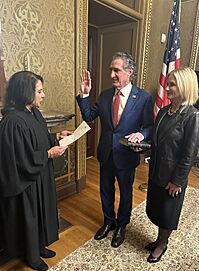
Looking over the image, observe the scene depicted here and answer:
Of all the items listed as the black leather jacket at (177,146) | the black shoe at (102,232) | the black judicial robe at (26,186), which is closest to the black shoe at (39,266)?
the black judicial robe at (26,186)

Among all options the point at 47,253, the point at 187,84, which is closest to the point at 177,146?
the point at 187,84

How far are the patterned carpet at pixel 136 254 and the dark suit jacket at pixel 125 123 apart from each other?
69cm

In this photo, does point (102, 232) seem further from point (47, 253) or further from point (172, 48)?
point (172, 48)

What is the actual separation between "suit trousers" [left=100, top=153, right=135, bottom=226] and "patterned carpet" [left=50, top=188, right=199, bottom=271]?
206mm

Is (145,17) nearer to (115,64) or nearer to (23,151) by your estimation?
(115,64)

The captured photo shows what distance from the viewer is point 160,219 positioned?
149 centimetres

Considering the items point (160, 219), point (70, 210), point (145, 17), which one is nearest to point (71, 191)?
point (70, 210)

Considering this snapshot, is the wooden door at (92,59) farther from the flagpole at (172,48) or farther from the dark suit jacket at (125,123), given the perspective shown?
the dark suit jacket at (125,123)

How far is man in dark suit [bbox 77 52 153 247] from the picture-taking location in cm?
157

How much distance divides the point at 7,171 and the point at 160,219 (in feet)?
3.47

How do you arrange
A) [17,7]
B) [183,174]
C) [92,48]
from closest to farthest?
[183,174], [17,7], [92,48]

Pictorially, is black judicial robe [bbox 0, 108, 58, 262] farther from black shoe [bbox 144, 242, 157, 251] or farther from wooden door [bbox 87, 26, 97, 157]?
wooden door [bbox 87, 26, 97, 157]

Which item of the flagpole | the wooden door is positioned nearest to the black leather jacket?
the flagpole

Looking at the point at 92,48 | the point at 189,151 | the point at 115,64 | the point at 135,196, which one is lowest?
the point at 135,196
